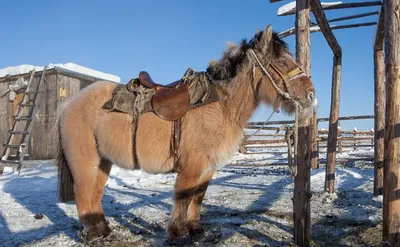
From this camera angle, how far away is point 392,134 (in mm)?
3021

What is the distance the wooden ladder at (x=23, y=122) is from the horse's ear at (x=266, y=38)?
Result: 29.3ft

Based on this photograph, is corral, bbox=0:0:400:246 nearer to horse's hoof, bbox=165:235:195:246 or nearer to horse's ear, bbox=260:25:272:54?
horse's hoof, bbox=165:235:195:246

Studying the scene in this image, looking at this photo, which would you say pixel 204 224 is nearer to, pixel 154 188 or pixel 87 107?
pixel 87 107

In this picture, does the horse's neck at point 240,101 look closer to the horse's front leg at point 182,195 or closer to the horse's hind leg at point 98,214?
the horse's front leg at point 182,195

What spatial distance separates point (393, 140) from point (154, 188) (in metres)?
5.99

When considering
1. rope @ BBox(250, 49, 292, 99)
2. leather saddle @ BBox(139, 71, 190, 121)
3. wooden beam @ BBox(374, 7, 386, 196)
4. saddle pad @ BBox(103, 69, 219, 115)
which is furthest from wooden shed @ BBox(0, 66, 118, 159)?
wooden beam @ BBox(374, 7, 386, 196)

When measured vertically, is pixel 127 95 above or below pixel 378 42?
below

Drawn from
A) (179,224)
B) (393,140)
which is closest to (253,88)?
(393,140)

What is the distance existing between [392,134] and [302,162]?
3.33 feet

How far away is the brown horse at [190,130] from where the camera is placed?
12.3 ft

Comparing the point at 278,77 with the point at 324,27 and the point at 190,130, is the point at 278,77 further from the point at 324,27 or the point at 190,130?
the point at 324,27

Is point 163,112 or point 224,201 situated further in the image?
point 224,201

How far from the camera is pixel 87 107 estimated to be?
4.38 m

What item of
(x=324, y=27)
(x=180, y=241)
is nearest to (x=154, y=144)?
(x=180, y=241)
